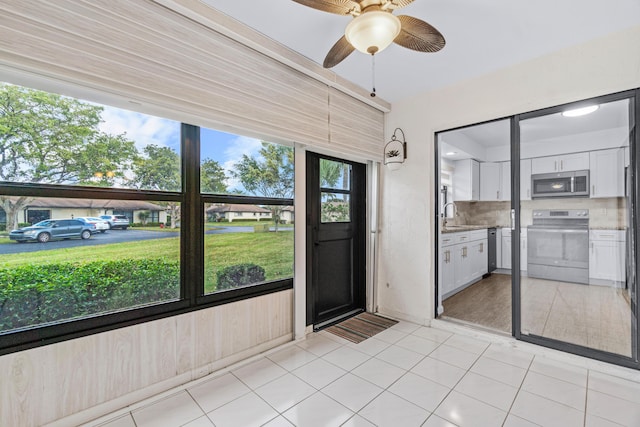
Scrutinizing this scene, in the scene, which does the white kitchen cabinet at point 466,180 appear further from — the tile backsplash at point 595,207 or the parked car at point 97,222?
the parked car at point 97,222

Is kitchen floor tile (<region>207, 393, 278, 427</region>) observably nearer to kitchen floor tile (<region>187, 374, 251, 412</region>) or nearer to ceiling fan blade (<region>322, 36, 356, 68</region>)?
kitchen floor tile (<region>187, 374, 251, 412</region>)

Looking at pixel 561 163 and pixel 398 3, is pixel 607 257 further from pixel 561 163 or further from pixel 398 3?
pixel 398 3

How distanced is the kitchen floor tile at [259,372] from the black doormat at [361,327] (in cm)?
84

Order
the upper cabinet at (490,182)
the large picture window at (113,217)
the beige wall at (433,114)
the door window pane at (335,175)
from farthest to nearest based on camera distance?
the upper cabinet at (490,182) → the door window pane at (335,175) → the beige wall at (433,114) → the large picture window at (113,217)

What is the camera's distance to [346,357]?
236 cm

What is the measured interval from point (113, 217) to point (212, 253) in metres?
0.72

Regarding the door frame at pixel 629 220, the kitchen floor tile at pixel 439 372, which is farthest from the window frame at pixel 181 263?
the door frame at pixel 629 220

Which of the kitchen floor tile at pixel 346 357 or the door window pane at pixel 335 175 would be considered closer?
the kitchen floor tile at pixel 346 357

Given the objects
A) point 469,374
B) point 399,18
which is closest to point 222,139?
point 399,18

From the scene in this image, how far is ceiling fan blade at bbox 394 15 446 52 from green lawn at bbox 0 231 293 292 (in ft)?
6.04

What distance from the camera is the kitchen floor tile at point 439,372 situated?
2008mm

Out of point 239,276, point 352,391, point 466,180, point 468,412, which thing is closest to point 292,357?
point 352,391

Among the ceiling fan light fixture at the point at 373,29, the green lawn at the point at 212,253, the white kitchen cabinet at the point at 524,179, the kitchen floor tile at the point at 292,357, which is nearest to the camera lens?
the ceiling fan light fixture at the point at 373,29

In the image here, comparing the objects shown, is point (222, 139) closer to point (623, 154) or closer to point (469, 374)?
point (469, 374)
